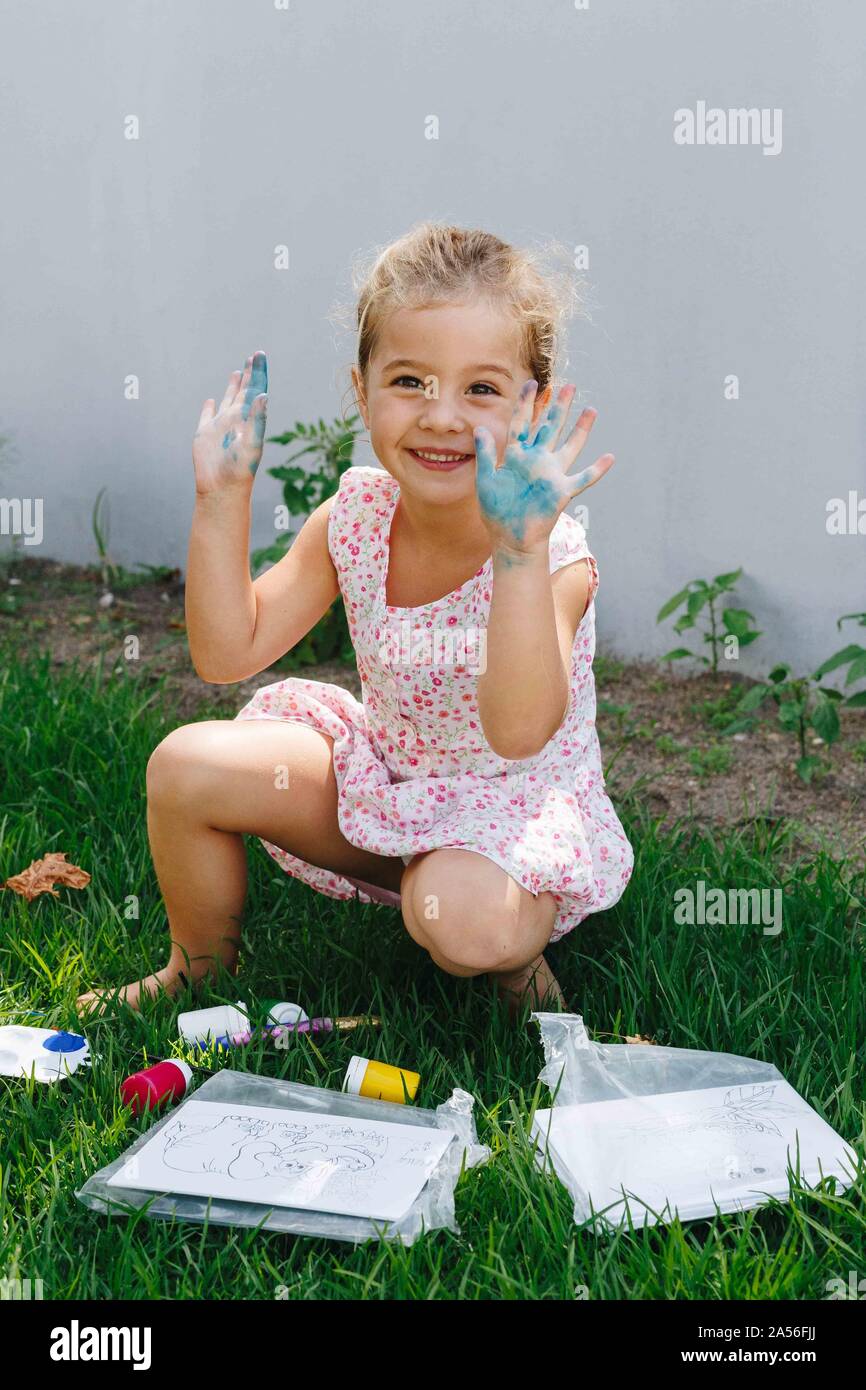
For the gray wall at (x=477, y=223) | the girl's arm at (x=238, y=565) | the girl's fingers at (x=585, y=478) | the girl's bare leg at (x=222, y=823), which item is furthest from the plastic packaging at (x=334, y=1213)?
the gray wall at (x=477, y=223)

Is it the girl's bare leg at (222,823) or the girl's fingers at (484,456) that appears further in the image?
the girl's bare leg at (222,823)

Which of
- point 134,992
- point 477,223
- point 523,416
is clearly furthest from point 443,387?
point 477,223

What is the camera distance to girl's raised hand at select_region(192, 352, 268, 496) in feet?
6.04

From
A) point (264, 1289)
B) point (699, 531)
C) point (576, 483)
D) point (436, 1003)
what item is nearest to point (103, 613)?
point (699, 531)

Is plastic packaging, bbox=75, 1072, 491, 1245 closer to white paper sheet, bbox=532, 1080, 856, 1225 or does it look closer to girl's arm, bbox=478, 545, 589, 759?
white paper sheet, bbox=532, 1080, 856, 1225

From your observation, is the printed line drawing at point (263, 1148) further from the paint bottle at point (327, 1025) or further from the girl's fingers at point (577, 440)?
the girl's fingers at point (577, 440)

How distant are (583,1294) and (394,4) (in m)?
2.90

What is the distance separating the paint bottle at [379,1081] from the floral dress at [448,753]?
0.29 m

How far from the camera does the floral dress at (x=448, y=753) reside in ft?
6.14

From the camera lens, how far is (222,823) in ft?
6.48

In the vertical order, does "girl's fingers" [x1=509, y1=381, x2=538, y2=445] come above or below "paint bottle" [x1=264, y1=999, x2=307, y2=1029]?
above

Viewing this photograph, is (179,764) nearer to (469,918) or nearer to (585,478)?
(469,918)

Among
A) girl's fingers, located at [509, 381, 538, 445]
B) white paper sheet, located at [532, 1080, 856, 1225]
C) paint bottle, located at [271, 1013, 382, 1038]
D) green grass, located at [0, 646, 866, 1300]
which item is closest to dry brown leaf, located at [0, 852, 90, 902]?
green grass, located at [0, 646, 866, 1300]

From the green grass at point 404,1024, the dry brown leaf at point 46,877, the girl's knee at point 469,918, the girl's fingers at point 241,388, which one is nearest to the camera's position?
the green grass at point 404,1024
